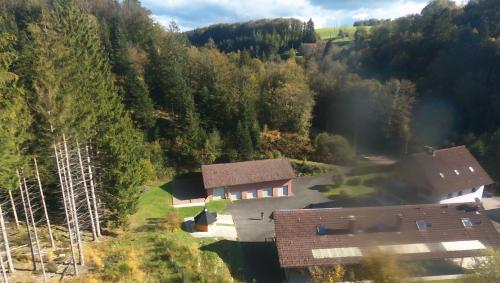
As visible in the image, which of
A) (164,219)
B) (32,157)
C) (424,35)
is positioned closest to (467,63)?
(424,35)

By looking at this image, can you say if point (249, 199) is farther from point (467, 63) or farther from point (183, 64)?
point (467, 63)

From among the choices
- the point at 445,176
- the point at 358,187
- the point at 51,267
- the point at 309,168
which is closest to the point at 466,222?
the point at 445,176

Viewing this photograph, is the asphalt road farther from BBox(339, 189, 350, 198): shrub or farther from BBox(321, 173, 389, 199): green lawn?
BBox(339, 189, 350, 198): shrub

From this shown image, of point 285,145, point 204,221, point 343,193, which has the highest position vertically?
point 285,145

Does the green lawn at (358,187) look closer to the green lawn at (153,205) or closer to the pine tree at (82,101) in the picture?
the green lawn at (153,205)

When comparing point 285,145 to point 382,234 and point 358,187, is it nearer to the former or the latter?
point 358,187
